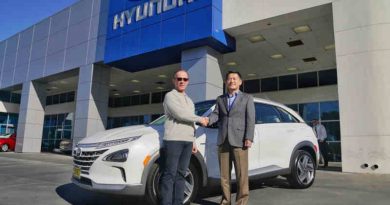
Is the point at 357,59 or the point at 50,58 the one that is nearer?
the point at 357,59

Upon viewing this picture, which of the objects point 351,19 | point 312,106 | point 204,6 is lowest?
point 312,106

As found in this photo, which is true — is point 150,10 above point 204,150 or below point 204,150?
above

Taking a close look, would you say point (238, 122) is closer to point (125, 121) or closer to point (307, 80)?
point (307, 80)

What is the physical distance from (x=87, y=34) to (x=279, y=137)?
583 inches

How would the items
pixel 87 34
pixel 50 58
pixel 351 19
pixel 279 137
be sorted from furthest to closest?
→ pixel 50 58 → pixel 87 34 → pixel 351 19 → pixel 279 137

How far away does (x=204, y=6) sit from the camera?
487 inches

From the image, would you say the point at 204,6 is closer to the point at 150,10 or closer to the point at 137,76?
the point at 150,10

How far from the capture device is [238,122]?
4.36m

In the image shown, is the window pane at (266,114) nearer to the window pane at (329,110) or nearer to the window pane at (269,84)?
the window pane at (329,110)

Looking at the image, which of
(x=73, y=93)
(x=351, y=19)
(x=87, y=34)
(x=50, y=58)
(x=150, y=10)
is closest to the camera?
(x=351, y=19)

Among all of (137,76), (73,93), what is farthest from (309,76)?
(73,93)

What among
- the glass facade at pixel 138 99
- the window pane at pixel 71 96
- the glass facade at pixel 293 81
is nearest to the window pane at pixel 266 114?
the glass facade at pixel 293 81

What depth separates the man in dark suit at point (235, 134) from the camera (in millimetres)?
4309

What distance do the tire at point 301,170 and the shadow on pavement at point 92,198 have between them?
282 centimetres
